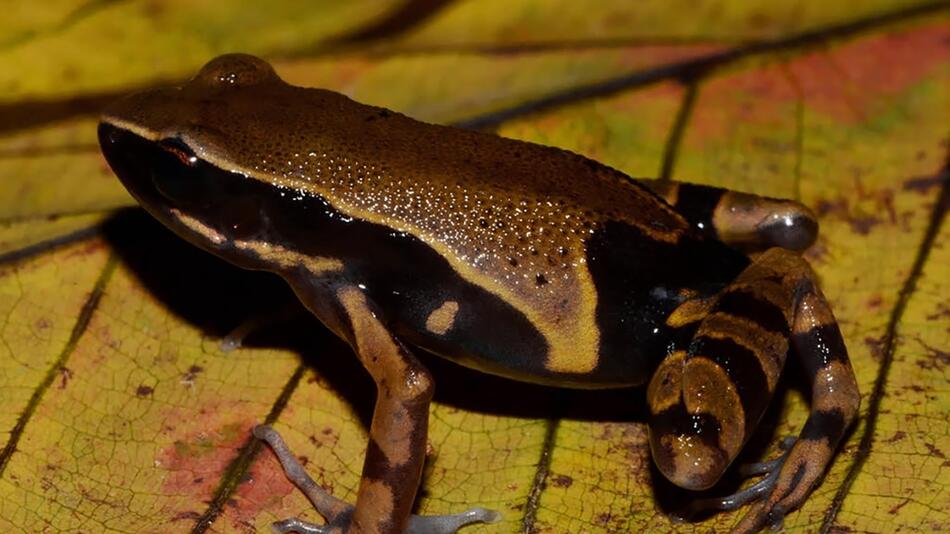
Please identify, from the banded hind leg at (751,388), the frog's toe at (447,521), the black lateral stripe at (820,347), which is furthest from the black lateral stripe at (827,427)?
the frog's toe at (447,521)

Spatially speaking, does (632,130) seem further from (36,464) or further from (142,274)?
(36,464)

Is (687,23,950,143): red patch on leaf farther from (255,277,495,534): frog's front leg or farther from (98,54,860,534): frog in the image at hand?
(255,277,495,534): frog's front leg

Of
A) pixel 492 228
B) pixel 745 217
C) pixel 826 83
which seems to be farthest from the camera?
pixel 826 83

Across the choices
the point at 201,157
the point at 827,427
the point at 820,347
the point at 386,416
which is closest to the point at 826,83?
the point at 820,347

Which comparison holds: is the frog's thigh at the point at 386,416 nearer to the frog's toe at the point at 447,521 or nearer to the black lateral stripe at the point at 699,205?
the frog's toe at the point at 447,521

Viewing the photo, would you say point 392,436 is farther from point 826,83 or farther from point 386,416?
point 826,83

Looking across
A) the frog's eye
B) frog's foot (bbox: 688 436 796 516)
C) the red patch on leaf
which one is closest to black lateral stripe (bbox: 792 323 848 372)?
frog's foot (bbox: 688 436 796 516)

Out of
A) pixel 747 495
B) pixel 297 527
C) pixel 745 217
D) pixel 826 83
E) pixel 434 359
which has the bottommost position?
pixel 297 527
